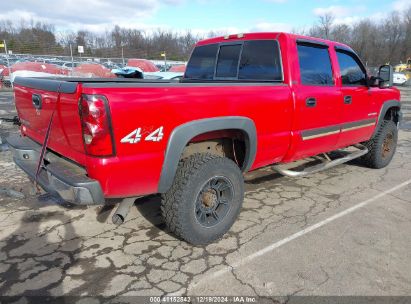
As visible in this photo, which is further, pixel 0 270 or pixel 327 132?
pixel 327 132

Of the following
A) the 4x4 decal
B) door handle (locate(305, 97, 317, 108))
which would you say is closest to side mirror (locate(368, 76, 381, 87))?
door handle (locate(305, 97, 317, 108))

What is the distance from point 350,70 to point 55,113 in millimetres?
3768

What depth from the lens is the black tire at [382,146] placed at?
5.40 m

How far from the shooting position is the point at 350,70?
4680 millimetres

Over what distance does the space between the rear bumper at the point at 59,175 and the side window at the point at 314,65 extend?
2491 mm

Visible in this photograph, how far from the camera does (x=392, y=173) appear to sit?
5527 mm

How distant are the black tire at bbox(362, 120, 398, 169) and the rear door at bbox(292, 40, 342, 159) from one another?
1.40m

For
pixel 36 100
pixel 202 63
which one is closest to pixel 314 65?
pixel 202 63

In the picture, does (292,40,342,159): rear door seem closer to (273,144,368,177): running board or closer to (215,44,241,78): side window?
(273,144,368,177): running board

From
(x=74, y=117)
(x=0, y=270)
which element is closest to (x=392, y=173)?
(x=74, y=117)

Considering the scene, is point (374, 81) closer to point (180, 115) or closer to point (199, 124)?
point (199, 124)

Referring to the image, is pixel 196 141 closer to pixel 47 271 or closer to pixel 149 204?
pixel 149 204

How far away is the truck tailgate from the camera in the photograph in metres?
2.49

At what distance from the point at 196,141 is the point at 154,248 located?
105cm
